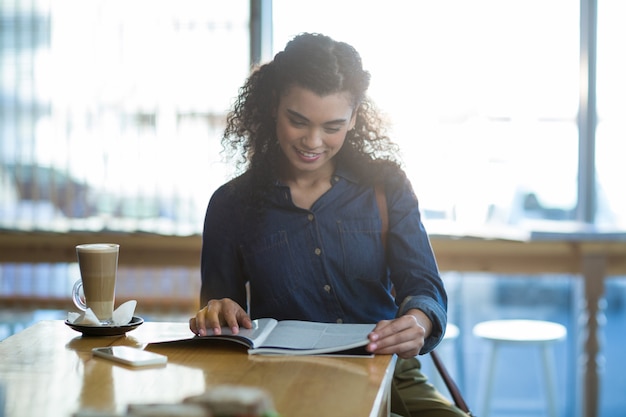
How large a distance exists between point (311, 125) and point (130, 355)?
0.64 m

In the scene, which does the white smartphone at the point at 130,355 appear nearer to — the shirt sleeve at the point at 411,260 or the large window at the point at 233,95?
the shirt sleeve at the point at 411,260

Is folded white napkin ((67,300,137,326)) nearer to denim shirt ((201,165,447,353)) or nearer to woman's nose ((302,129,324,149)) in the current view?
denim shirt ((201,165,447,353))

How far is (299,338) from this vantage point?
1.48 m

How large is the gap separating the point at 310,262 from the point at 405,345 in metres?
0.46

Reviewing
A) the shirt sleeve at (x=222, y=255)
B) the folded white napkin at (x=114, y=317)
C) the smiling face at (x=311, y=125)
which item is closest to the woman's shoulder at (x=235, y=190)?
the shirt sleeve at (x=222, y=255)

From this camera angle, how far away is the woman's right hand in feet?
4.98

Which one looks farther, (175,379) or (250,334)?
(250,334)

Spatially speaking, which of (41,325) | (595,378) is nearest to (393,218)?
(41,325)

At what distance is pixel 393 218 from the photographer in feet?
6.15

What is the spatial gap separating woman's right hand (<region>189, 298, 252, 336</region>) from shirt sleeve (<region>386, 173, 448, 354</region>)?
318 millimetres

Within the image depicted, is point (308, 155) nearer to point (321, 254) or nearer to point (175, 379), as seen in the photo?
point (321, 254)

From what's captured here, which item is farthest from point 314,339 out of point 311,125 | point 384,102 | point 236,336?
point 384,102

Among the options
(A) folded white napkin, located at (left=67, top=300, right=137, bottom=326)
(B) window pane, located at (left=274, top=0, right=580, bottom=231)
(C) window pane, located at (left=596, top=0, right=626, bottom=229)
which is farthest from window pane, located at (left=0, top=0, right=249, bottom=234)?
(A) folded white napkin, located at (left=67, top=300, right=137, bottom=326)

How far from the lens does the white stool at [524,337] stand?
119 inches
